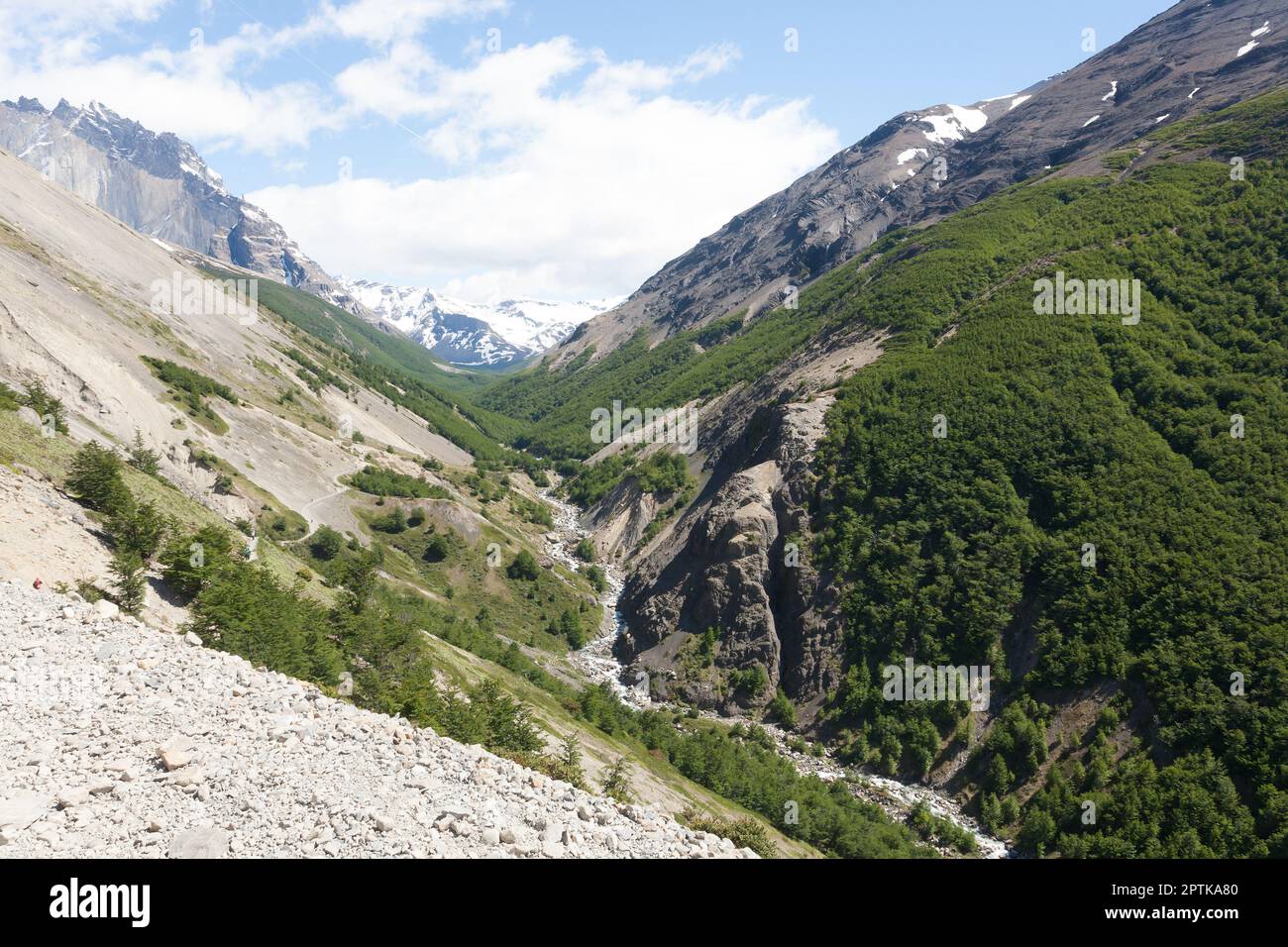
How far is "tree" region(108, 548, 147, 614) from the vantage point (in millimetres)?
21078

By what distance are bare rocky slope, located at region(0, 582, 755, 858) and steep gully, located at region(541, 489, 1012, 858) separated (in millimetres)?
41949

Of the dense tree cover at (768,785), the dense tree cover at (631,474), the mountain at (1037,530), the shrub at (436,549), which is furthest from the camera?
the dense tree cover at (631,474)

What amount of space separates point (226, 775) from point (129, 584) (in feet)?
39.1

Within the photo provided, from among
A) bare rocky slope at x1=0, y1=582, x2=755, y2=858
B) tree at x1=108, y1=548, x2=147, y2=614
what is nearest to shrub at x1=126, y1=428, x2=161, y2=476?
tree at x1=108, y1=548, x2=147, y2=614

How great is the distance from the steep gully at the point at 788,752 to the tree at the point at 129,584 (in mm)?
48286

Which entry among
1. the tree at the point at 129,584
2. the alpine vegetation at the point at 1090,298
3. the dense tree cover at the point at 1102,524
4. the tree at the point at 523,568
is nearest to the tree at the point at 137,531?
the tree at the point at 129,584

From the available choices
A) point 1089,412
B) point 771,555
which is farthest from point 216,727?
point 1089,412

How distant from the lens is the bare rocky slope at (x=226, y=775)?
11.4 m

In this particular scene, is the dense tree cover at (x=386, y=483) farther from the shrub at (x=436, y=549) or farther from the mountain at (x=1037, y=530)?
the mountain at (x=1037, y=530)

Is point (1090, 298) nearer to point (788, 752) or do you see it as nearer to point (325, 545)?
point (788, 752)

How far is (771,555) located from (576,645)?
2478 centimetres

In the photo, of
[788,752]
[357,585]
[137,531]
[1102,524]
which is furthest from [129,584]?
[1102,524]

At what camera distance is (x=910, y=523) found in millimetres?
66375
